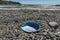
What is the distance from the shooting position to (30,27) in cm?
331

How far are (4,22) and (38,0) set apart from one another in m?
1.89

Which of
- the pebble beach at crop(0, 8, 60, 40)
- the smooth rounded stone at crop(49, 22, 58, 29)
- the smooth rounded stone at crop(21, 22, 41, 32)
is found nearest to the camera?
the pebble beach at crop(0, 8, 60, 40)

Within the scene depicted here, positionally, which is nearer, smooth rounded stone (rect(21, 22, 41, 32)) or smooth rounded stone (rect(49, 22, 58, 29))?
smooth rounded stone (rect(21, 22, 41, 32))

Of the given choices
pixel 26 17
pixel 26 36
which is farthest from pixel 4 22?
pixel 26 36

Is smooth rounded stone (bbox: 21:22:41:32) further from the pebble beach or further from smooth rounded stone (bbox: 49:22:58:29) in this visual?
smooth rounded stone (bbox: 49:22:58:29)

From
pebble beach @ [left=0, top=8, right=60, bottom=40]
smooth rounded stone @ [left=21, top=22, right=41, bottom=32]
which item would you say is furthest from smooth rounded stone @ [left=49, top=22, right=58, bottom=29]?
smooth rounded stone @ [left=21, top=22, right=41, bottom=32]

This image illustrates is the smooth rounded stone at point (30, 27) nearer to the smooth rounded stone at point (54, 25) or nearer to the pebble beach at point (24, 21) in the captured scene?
the pebble beach at point (24, 21)

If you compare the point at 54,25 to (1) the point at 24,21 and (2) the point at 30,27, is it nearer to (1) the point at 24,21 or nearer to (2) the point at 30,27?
(2) the point at 30,27

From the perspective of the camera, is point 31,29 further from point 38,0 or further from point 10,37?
point 38,0

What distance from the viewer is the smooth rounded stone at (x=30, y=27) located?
10.5 feet

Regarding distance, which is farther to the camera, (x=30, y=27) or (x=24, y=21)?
(x=24, y=21)

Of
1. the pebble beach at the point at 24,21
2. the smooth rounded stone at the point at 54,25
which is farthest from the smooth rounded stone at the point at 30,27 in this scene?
the smooth rounded stone at the point at 54,25

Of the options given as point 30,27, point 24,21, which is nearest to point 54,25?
point 30,27

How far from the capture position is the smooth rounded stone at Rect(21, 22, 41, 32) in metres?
3.21
